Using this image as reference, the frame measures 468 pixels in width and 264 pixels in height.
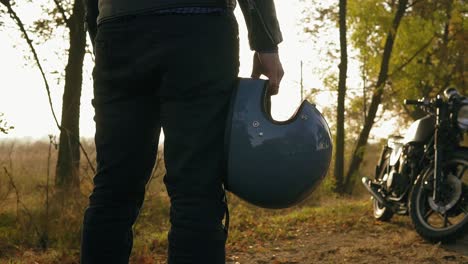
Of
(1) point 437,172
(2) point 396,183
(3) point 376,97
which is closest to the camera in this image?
(1) point 437,172

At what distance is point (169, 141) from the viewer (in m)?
1.68

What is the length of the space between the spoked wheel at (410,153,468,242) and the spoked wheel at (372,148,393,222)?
0.89 m

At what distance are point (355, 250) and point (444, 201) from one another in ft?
2.91

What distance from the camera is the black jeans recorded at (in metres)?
1.64

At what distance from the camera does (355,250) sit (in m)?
3.98

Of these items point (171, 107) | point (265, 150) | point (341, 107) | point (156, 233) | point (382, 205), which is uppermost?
point (341, 107)

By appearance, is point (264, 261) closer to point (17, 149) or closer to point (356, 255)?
point (356, 255)

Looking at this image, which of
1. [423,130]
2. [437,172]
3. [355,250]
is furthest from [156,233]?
[423,130]

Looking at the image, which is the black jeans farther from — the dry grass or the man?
the dry grass

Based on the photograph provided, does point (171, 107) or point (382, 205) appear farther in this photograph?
point (382, 205)

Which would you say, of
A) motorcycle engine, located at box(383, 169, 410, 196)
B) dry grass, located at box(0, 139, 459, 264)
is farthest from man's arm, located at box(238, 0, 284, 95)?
motorcycle engine, located at box(383, 169, 410, 196)

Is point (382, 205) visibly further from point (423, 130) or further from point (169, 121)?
point (169, 121)

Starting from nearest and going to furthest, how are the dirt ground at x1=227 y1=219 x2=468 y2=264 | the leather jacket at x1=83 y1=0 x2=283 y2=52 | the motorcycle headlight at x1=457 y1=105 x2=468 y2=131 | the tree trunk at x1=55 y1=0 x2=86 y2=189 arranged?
the leather jacket at x1=83 y1=0 x2=283 y2=52, the dirt ground at x1=227 y1=219 x2=468 y2=264, the motorcycle headlight at x1=457 y1=105 x2=468 y2=131, the tree trunk at x1=55 y1=0 x2=86 y2=189

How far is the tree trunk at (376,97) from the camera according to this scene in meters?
11.2
